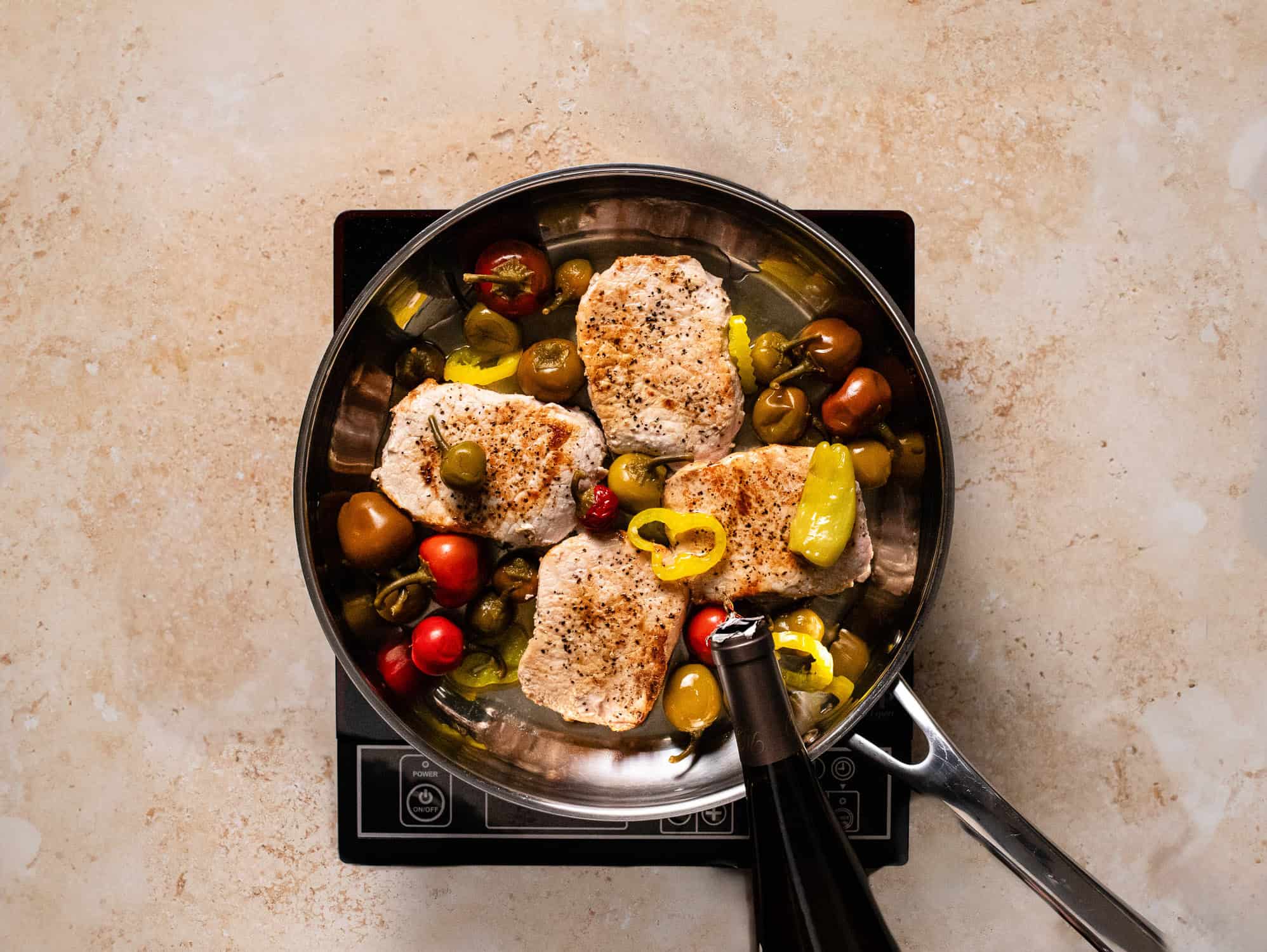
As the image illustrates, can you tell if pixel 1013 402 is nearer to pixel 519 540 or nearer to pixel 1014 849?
pixel 1014 849

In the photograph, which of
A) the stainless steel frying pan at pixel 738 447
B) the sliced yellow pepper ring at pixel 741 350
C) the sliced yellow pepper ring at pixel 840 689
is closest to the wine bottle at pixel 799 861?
the stainless steel frying pan at pixel 738 447

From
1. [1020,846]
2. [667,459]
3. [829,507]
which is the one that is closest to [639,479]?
[667,459]

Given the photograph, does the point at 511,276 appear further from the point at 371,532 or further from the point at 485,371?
the point at 371,532

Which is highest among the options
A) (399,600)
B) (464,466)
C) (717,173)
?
(717,173)

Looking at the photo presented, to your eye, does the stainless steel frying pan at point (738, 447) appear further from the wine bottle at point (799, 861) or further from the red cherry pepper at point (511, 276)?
the wine bottle at point (799, 861)

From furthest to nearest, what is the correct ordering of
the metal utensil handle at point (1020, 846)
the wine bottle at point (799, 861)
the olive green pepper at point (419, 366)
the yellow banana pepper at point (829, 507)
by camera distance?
the olive green pepper at point (419, 366) → the yellow banana pepper at point (829, 507) → the metal utensil handle at point (1020, 846) → the wine bottle at point (799, 861)

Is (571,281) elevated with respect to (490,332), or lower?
elevated

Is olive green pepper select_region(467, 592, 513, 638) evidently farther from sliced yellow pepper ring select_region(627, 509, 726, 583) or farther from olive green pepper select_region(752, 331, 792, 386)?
olive green pepper select_region(752, 331, 792, 386)
